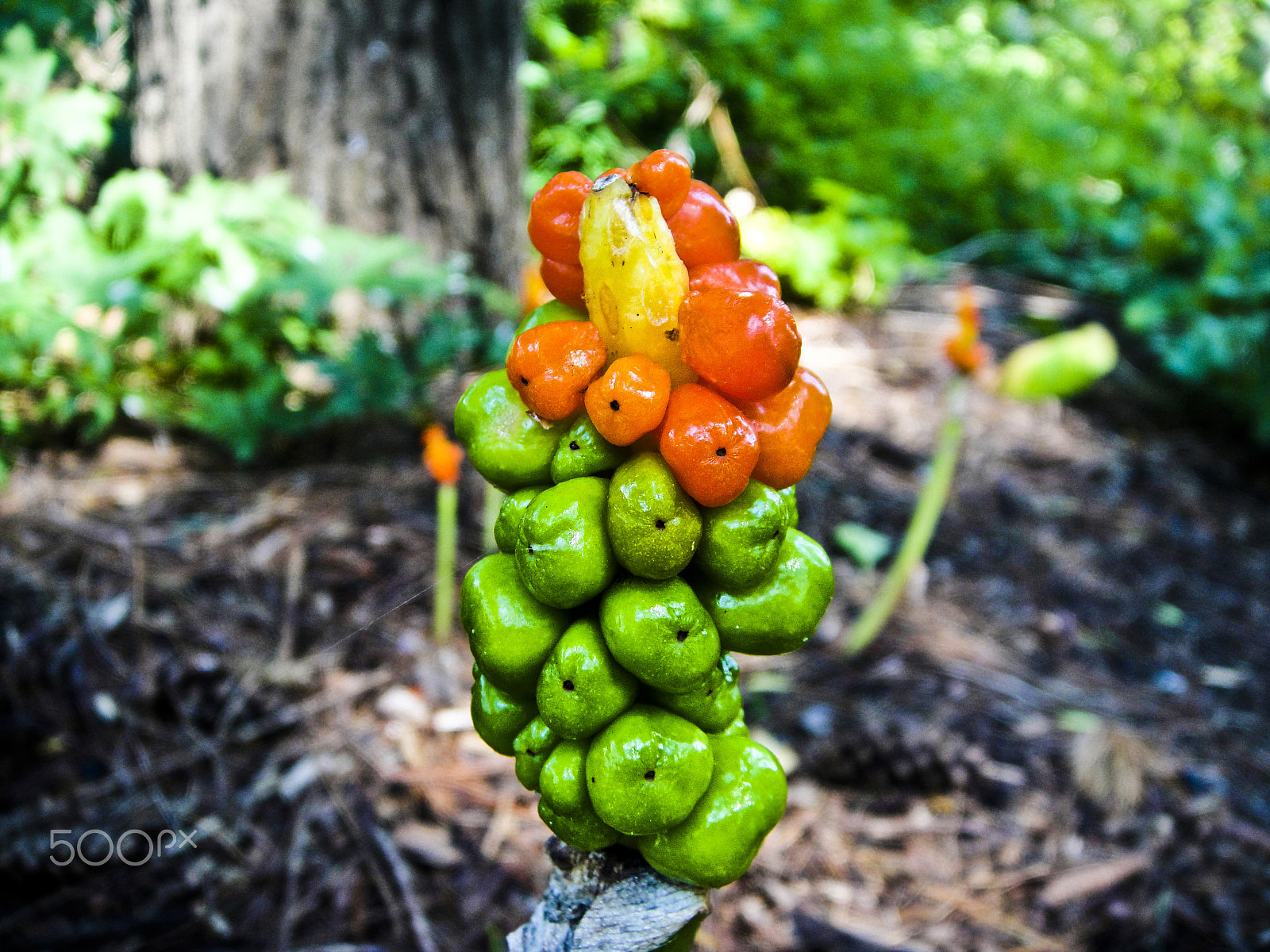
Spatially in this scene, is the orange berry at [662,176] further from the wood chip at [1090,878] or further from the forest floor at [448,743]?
the wood chip at [1090,878]

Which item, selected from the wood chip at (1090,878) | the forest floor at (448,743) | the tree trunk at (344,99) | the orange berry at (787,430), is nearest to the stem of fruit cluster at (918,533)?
the forest floor at (448,743)

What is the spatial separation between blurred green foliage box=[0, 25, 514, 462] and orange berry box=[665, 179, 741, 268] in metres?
2.13

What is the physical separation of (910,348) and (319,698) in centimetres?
388

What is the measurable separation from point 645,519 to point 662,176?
405 millimetres

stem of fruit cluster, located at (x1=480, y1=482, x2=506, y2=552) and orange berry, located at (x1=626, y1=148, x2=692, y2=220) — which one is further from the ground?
orange berry, located at (x1=626, y1=148, x2=692, y2=220)

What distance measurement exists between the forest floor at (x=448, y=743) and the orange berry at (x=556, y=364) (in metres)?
0.67

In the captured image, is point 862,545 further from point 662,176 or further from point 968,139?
point 968,139

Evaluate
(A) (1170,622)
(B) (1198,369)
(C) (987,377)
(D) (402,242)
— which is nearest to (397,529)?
(D) (402,242)

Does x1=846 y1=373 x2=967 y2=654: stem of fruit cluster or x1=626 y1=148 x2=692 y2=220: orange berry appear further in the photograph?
x1=846 y1=373 x2=967 y2=654: stem of fruit cluster

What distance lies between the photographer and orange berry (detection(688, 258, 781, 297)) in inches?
39.8

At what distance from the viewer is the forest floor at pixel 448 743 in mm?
2033

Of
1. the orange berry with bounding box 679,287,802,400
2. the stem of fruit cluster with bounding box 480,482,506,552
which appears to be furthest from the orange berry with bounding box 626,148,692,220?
the stem of fruit cluster with bounding box 480,482,506,552

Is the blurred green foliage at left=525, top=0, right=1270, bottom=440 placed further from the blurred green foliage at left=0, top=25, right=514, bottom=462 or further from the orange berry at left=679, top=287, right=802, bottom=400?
the orange berry at left=679, top=287, right=802, bottom=400

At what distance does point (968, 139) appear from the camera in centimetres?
691
